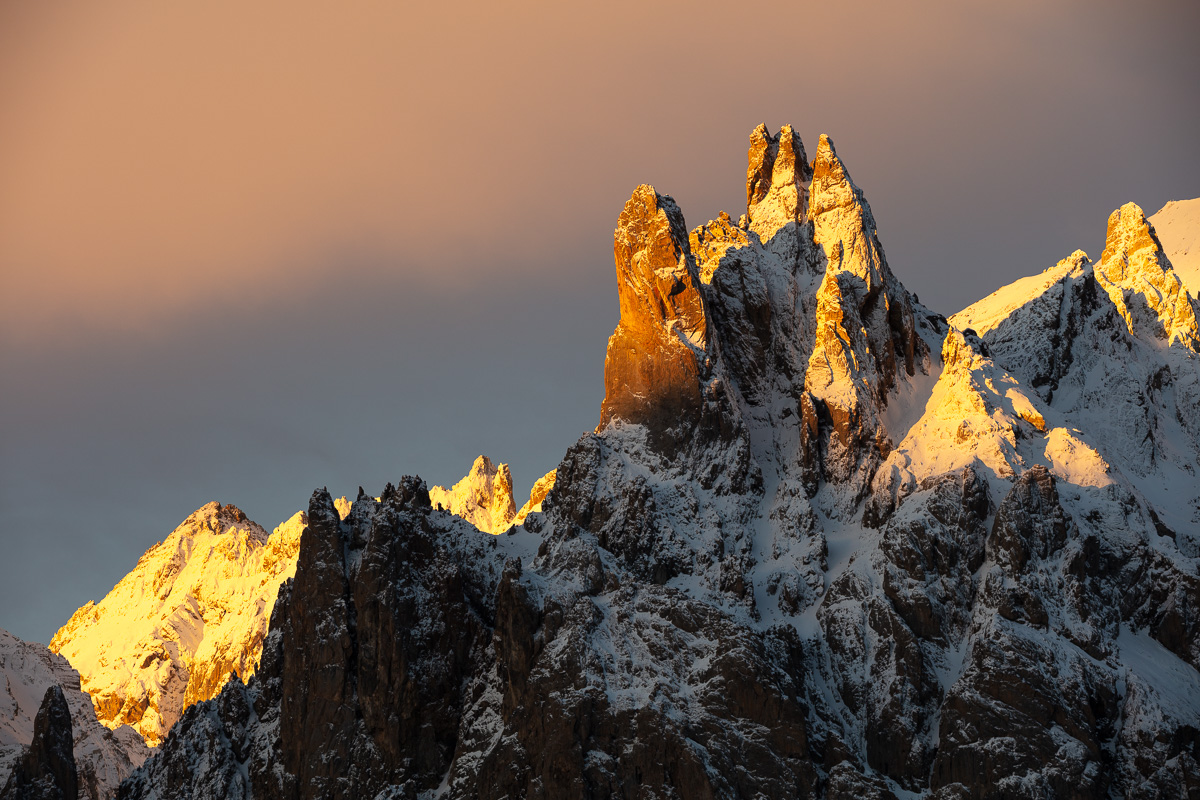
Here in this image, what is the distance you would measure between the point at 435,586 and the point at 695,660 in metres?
34.7

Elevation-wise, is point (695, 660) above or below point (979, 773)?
above

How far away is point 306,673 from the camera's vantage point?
197m

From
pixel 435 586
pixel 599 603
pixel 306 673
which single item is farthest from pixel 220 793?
pixel 599 603

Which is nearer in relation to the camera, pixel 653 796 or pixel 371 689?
pixel 653 796

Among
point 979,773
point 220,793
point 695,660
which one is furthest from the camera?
point 220,793

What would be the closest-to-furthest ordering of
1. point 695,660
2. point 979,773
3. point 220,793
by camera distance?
point 979,773
point 695,660
point 220,793

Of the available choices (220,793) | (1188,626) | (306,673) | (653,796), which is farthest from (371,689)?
(1188,626)

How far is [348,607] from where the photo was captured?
199125mm

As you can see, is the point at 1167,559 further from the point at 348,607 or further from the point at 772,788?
the point at 348,607

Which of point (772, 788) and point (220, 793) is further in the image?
point (220, 793)

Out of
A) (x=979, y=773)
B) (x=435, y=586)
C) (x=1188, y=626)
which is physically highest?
(x=435, y=586)

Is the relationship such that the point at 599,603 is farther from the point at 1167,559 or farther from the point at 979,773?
the point at 1167,559

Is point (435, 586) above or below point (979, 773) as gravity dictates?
above

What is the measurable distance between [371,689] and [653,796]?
38.8 meters
